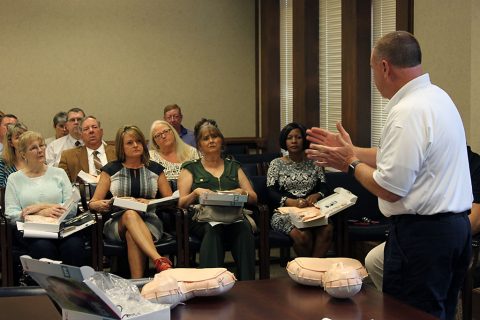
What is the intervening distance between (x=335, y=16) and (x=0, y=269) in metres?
4.22

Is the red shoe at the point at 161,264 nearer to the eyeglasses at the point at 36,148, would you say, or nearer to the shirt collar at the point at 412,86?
the eyeglasses at the point at 36,148

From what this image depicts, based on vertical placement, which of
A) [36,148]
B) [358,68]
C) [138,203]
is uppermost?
[358,68]

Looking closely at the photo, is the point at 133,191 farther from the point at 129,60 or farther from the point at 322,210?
the point at 129,60

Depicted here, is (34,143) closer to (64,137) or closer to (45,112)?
(64,137)

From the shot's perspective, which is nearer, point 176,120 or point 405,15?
point 405,15

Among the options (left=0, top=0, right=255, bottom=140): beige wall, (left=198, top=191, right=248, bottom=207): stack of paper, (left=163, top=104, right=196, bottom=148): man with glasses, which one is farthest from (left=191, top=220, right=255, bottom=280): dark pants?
(left=0, top=0, right=255, bottom=140): beige wall

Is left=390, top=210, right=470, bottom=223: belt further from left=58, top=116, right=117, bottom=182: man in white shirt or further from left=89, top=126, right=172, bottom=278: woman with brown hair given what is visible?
left=58, top=116, right=117, bottom=182: man in white shirt

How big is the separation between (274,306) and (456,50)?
3.69 metres

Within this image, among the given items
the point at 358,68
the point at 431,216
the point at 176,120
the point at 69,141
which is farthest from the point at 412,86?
the point at 176,120

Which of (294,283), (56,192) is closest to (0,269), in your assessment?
(56,192)

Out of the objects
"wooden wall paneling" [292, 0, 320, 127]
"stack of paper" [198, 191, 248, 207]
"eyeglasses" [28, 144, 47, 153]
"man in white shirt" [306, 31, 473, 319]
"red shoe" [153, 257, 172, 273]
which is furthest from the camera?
"wooden wall paneling" [292, 0, 320, 127]

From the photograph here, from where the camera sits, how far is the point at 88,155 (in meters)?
7.08

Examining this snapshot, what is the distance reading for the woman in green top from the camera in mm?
5762

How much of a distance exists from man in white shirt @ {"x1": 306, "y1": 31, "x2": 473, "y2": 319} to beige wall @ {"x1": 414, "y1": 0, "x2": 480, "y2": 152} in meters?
2.58
